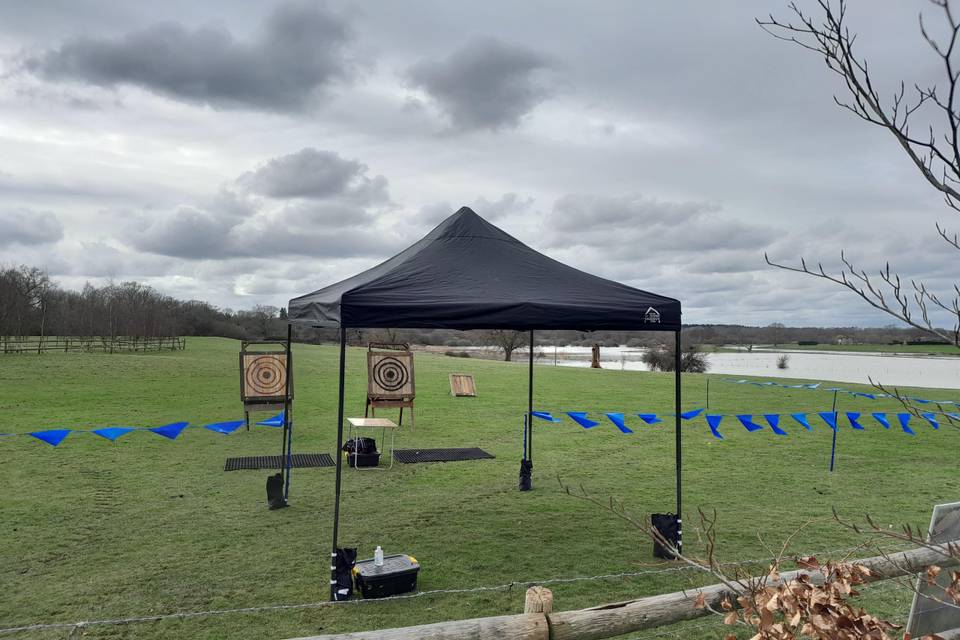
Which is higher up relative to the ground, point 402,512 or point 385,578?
point 385,578

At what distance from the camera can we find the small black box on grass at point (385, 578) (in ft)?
16.1

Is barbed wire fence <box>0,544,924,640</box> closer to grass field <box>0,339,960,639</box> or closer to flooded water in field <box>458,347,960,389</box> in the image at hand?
grass field <box>0,339,960,639</box>

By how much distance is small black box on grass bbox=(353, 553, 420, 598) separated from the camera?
193 inches

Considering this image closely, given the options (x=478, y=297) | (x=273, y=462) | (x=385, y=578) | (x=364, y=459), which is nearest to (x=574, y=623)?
(x=385, y=578)

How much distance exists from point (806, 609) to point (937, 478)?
29.1 feet

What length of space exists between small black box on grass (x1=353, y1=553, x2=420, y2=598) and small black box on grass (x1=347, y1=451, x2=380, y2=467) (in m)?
4.65

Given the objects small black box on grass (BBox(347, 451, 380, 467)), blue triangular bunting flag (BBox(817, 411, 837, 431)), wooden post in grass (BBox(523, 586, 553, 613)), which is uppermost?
blue triangular bunting flag (BBox(817, 411, 837, 431))

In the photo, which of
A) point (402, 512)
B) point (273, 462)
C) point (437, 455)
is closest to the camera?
point (402, 512)

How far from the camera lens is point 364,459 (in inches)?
382

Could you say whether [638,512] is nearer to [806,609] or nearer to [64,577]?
[806,609]

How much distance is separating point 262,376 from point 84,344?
3597 centimetres

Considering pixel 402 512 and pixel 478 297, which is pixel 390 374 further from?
pixel 478 297

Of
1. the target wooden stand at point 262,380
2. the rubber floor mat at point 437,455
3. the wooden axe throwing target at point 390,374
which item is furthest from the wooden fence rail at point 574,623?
the target wooden stand at point 262,380

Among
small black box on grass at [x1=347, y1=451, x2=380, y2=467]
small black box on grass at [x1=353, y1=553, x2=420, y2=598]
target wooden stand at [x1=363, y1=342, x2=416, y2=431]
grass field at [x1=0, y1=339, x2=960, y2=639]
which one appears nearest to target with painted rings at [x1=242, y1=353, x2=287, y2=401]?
grass field at [x1=0, y1=339, x2=960, y2=639]
